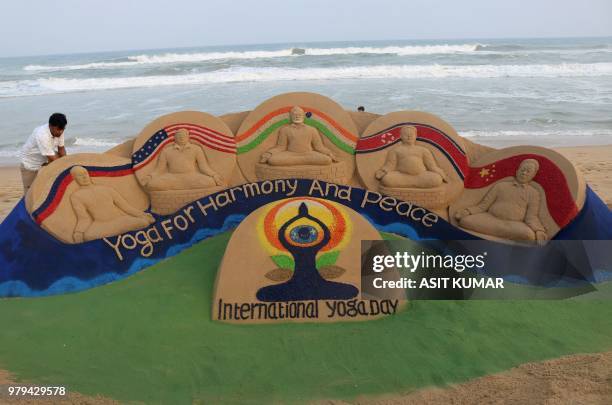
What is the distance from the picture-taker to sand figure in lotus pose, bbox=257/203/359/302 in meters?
3.94

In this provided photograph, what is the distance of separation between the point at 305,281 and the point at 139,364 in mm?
1462

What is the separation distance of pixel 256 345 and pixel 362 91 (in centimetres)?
1581

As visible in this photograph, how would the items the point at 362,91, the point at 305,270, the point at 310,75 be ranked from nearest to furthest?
the point at 305,270 < the point at 362,91 < the point at 310,75

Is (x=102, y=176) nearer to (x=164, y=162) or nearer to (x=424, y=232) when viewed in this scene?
(x=164, y=162)

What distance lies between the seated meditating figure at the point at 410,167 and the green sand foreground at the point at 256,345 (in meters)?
1.66

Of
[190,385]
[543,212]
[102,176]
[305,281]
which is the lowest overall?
[190,385]

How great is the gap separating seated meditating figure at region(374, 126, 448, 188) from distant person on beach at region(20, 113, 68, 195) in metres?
3.70

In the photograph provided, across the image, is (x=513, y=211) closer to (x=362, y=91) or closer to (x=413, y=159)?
(x=413, y=159)

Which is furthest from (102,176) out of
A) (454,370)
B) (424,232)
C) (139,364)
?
(454,370)

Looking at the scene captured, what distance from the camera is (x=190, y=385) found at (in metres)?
3.24

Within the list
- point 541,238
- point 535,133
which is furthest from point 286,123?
point 535,133

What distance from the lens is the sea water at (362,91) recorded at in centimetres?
1256

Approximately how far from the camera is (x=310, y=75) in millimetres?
24078

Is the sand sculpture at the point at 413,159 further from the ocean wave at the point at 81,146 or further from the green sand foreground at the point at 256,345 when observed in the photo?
the ocean wave at the point at 81,146
